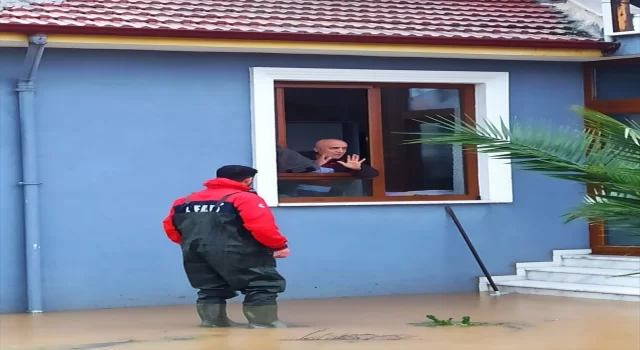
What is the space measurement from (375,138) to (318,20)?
151cm

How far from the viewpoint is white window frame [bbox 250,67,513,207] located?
12180 millimetres

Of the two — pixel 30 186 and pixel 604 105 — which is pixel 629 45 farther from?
pixel 30 186

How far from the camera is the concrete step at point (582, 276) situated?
1211 cm

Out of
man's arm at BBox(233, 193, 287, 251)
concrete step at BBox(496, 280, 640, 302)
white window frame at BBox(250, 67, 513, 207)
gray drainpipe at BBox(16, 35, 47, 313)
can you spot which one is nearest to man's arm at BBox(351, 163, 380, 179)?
white window frame at BBox(250, 67, 513, 207)

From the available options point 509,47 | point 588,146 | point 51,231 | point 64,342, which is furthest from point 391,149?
point 588,146

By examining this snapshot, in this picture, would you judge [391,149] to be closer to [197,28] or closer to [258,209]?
[197,28]

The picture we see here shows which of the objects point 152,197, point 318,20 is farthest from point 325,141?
point 152,197

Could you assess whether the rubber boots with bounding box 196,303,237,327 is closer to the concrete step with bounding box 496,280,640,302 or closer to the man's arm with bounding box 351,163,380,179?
the man's arm with bounding box 351,163,380,179

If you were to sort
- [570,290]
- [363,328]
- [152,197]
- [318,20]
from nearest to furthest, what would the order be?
[363,328], [152,197], [570,290], [318,20]

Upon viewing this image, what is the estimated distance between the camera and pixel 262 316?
9297 mm

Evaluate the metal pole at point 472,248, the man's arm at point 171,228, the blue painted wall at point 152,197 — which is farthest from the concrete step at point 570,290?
the man's arm at point 171,228

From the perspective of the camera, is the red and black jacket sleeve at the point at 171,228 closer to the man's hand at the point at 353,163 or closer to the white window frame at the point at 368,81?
the white window frame at the point at 368,81

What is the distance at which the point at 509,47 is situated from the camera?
41.9ft

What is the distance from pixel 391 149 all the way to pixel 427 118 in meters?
0.55
